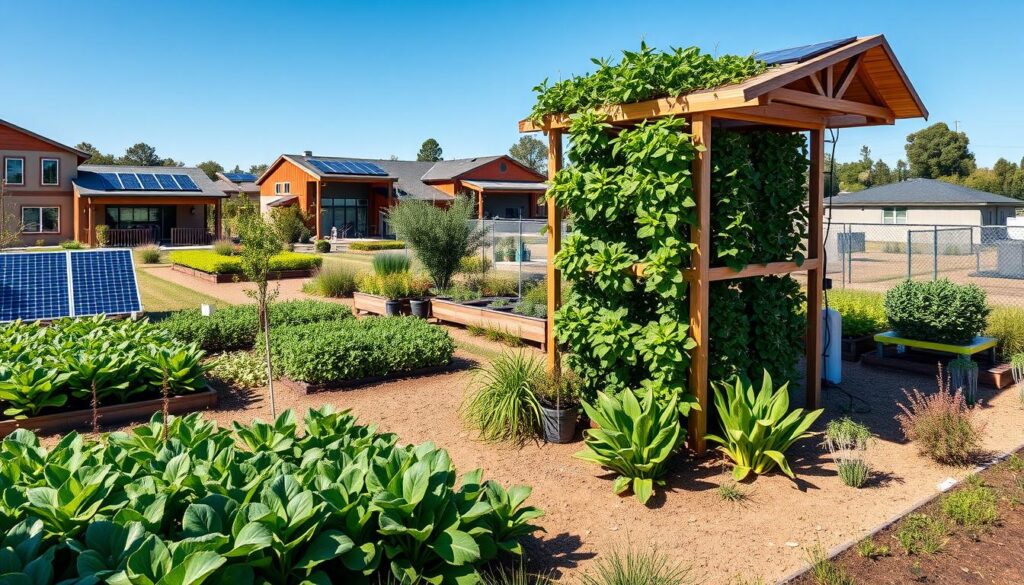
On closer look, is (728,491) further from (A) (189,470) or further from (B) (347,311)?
(B) (347,311)

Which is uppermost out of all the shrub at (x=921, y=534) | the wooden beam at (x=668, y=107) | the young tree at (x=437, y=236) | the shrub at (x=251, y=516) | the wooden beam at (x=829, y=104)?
the wooden beam at (x=829, y=104)

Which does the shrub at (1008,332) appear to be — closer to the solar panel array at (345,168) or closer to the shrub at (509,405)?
the shrub at (509,405)

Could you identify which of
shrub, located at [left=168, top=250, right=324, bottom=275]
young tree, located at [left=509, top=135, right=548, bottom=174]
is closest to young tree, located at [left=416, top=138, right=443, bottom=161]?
young tree, located at [left=509, top=135, right=548, bottom=174]

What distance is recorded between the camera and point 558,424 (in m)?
6.43

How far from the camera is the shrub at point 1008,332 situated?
8984 mm

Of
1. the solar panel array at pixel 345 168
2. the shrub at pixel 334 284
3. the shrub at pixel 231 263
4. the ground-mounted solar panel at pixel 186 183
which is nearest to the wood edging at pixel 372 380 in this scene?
the shrub at pixel 334 284

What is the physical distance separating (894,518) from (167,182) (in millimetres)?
39636

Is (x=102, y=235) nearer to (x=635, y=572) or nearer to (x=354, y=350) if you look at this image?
(x=354, y=350)

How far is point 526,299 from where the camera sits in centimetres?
1338

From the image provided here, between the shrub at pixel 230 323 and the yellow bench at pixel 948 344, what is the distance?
796 cm

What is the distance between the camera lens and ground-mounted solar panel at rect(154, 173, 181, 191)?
37312 mm

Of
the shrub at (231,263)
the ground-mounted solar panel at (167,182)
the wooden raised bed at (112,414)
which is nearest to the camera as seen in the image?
the wooden raised bed at (112,414)

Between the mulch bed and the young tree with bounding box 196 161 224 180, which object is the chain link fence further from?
the young tree with bounding box 196 161 224 180

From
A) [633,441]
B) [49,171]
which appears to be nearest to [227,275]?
[633,441]
